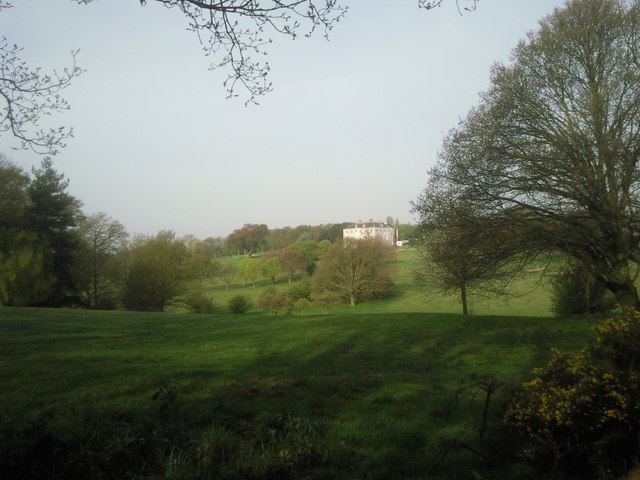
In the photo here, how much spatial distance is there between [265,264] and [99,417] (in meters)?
66.4

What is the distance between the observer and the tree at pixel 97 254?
144ft

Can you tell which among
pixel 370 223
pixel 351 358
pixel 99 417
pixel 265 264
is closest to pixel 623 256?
pixel 351 358

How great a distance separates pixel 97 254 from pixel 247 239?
201 ft

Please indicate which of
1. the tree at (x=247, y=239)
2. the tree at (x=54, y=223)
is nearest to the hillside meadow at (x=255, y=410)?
the tree at (x=54, y=223)

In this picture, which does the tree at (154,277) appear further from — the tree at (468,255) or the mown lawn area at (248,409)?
the tree at (468,255)

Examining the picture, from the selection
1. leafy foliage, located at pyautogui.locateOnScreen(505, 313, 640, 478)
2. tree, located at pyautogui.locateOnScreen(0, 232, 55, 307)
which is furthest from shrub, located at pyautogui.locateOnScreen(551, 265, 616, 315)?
tree, located at pyautogui.locateOnScreen(0, 232, 55, 307)

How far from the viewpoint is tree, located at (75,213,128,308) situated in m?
43.9

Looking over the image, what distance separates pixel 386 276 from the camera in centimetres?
5297

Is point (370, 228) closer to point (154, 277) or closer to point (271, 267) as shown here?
point (271, 267)

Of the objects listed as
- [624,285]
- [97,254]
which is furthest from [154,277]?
[624,285]

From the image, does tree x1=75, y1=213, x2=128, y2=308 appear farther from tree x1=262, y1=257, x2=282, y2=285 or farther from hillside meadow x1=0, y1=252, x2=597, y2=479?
hillside meadow x1=0, y1=252, x2=597, y2=479

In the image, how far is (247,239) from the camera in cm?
10794

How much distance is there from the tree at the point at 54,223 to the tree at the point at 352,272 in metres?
28.1

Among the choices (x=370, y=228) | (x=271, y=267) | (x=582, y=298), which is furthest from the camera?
(x=370, y=228)
